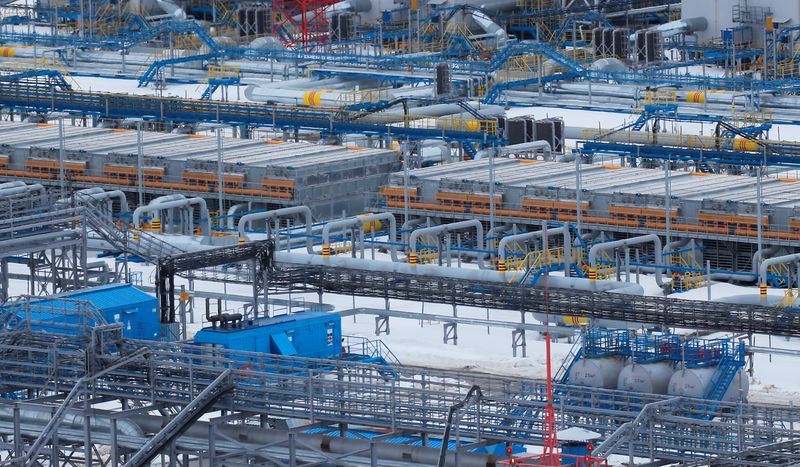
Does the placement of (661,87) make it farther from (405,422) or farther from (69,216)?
(405,422)

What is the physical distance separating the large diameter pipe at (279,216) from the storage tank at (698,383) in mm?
16645

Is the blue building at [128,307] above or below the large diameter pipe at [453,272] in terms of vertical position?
above

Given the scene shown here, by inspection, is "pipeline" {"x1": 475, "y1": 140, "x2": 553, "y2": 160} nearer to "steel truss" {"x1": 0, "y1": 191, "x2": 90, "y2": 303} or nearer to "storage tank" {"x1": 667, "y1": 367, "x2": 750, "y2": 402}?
"steel truss" {"x1": 0, "y1": 191, "x2": 90, "y2": 303}

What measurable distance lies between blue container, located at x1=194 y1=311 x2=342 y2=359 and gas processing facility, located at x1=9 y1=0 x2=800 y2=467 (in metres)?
0.06

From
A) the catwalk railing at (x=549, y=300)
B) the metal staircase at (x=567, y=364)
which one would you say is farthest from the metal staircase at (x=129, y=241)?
the metal staircase at (x=567, y=364)

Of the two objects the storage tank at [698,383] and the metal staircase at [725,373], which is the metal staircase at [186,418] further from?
the metal staircase at [725,373]

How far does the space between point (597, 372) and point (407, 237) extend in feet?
56.0

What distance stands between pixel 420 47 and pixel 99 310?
55.2m

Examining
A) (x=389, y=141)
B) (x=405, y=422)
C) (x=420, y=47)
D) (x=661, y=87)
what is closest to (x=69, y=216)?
(x=405, y=422)

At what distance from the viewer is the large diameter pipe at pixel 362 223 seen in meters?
54.3

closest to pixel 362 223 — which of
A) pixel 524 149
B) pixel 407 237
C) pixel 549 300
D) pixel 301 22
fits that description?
pixel 407 237

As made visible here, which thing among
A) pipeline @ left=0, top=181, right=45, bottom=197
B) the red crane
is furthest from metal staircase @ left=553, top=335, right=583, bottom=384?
the red crane

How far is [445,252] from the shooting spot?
55.8 metres

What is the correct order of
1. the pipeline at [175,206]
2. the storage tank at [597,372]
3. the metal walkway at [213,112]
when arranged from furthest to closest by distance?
the metal walkway at [213,112] < the pipeline at [175,206] < the storage tank at [597,372]
